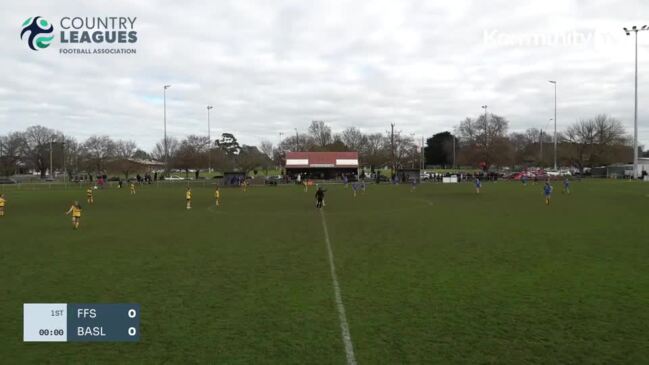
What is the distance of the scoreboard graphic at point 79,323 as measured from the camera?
6.91 meters

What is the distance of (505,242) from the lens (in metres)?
15.0

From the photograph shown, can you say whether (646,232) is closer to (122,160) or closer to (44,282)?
(44,282)

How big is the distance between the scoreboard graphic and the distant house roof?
6944cm

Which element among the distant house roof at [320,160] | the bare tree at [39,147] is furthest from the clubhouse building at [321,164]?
the bare tree at [39,147]

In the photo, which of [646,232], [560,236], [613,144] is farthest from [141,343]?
[613,144]

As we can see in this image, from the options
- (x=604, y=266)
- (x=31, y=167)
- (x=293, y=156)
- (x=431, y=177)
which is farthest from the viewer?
(x=31, y=167)

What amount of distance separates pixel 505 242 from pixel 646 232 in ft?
20.8

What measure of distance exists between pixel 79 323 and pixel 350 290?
499cm

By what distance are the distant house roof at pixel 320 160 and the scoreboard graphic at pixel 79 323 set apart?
69437 millimetres

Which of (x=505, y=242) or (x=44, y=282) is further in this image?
(x=505, y=242)

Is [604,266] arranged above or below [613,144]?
below

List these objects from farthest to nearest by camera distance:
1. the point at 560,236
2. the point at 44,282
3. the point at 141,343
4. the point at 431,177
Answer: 1. the point at 431,177
2. the point at 560,236
3. the point at 44,282
4. the point at 141,343

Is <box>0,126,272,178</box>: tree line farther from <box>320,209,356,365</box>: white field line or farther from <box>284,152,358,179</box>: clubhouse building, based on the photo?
<box>320,209,356,365</box>: white field line

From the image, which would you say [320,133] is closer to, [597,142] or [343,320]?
[597,142]
